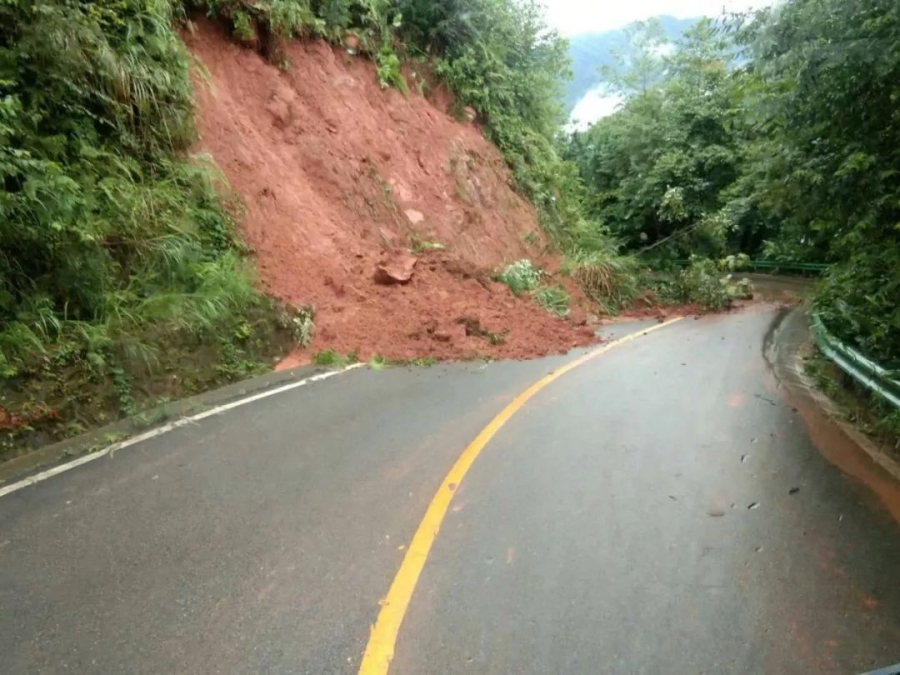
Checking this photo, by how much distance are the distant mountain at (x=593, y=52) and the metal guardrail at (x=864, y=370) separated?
4851 centimetres

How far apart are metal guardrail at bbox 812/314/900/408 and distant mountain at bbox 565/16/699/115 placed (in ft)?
159

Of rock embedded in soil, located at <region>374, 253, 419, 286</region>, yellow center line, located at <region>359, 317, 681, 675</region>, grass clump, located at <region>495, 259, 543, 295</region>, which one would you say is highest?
rock embedded in soil, located at <region>374, 253, 419, 286</region>

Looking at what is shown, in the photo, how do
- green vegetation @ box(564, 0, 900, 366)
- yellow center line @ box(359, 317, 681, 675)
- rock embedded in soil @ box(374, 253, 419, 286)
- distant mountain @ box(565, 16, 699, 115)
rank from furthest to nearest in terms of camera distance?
1. distant mountain @ box(565, 16, 699, 115)
2. rock embedded in soil @ box(374, 253, 419, 286)
3. green vegetation @ box(564, 0, 900, 366)
4. yellow center line @ box(359, 317, 681, 675)

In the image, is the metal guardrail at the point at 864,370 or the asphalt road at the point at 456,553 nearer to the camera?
the asphalt road at the point at 456,553

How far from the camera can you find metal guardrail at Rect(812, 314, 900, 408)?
7.13 m

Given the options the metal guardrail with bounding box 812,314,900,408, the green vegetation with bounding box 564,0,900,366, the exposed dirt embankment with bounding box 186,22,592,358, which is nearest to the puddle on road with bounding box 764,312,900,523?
the metal guardrail with bounding box 812,314,900,408

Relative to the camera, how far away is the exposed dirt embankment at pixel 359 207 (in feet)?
38.7

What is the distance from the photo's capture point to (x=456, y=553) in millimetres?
4375

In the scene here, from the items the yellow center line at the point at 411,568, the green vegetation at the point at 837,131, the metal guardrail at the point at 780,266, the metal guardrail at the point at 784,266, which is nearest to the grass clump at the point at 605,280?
the green vegetation at the point at 837,131

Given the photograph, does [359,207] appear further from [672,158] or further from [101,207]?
[672,158]

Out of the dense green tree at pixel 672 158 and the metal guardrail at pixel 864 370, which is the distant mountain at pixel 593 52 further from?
the metal guardrail at pixel 864 370

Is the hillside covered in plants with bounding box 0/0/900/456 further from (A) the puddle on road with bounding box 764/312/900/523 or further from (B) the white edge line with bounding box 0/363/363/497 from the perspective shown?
(A) the puddle on road with bounding box 764/312/900/523

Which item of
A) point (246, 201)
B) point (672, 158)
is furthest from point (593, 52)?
point (246, 201)

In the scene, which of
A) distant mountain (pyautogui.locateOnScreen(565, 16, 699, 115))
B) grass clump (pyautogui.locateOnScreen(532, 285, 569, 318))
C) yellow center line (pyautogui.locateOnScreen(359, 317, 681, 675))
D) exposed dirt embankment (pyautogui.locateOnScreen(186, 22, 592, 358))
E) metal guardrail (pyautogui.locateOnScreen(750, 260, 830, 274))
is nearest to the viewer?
yellow center line (pyautogui.locateOnScreen(359, 317, 681, 675))
